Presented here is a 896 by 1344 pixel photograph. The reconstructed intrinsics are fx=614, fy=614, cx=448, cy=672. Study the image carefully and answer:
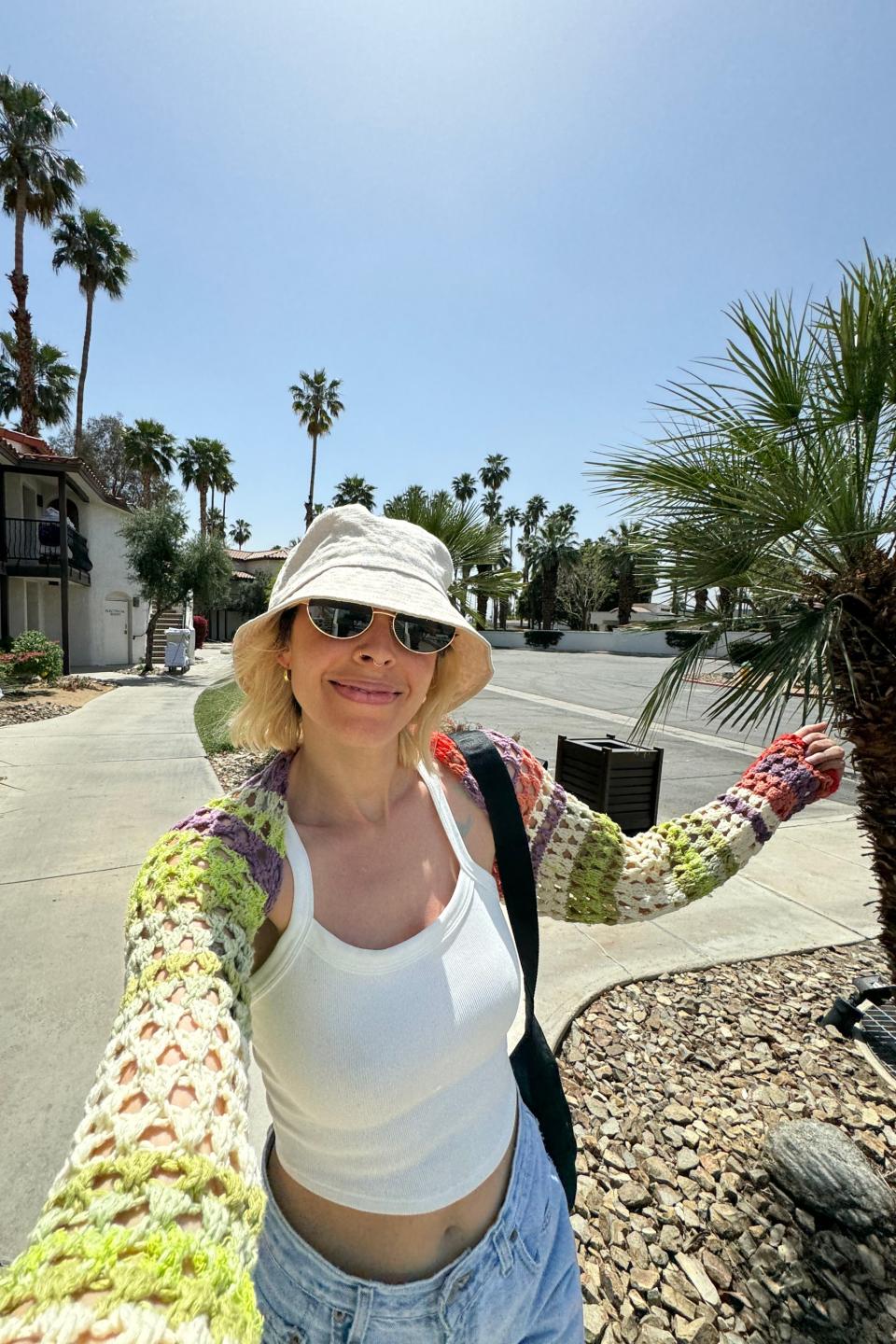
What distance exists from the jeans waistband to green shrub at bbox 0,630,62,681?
1482cm

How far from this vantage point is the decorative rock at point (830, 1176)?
1.90 meters

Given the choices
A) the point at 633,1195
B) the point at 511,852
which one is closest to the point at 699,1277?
the point at 633,1195

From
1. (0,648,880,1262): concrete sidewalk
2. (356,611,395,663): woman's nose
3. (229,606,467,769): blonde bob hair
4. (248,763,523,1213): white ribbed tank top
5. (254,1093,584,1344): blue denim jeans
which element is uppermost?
(356,611,395,663): woman's nose

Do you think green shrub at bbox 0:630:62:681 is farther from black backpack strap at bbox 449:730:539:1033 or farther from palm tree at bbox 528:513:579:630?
palm tree at bbox 528:513:579:630

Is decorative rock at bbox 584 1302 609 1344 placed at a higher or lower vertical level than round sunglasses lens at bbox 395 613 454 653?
lower

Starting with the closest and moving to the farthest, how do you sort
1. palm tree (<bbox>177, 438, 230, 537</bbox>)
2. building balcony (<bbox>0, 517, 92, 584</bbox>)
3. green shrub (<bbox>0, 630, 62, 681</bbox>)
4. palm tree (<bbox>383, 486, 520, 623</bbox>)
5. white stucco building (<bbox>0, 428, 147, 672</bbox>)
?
palm tree (<bbox>383, 486, 520, 623</bbox>), green shrub (<bbox>0, 630, 62, 681</bbox>), white stucco building (<bbox>0, 428, 147, 672</bbox>), building balcony (<bbox>0, 517, 92, 584</bbox>), palm tree (<bbox>177, 438, 230, 537</bbox>)

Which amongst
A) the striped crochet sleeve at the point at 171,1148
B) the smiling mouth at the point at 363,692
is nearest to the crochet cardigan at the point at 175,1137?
the striped crochet sleeve at the point at 171,1148

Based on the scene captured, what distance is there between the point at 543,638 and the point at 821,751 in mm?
41824

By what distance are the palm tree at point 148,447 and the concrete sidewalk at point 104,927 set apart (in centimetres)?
2515

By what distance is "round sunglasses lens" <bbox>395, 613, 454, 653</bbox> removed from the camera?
1237 mm

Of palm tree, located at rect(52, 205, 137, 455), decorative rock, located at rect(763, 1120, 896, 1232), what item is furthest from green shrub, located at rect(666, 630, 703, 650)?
palm tree, located at rect(52, 205, 137, 455)

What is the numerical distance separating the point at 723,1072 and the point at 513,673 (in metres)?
20.5

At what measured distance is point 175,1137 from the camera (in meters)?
0.69

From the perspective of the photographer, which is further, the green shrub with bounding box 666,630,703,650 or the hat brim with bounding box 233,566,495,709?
the green shrub with bounding box 666,630,703,650
